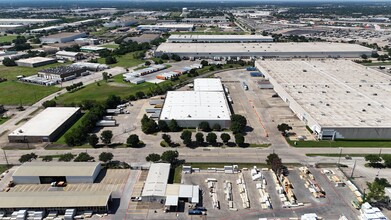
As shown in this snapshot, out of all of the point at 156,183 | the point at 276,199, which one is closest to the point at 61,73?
the point at 156,183

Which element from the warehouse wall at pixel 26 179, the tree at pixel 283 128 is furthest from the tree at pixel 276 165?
the warehouse wall at pixel 26 179

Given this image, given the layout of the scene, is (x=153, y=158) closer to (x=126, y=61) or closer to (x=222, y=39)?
(x=126, y=61)

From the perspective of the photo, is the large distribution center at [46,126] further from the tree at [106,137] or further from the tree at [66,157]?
the tree at [106,137]

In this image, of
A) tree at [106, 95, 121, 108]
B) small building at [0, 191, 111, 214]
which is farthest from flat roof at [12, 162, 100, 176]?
tree at [106, 95, 121, 108]

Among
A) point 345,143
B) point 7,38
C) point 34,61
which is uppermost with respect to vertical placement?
point 7,38

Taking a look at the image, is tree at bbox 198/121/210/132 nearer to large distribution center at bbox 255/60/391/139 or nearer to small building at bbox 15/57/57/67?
large distribution center at bbox 255/60/391/139

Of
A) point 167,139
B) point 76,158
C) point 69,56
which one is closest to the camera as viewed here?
point 76,158
